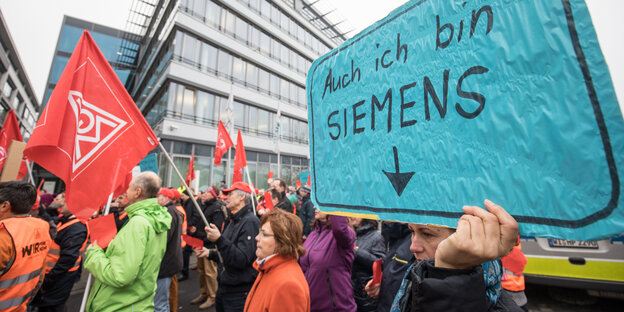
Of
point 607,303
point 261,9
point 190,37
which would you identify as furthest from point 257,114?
point 607,303

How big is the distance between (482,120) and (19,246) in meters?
3.36

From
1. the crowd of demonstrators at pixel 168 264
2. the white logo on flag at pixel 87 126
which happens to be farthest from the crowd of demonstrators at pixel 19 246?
the crowd of demonstrators at pixel 168 264

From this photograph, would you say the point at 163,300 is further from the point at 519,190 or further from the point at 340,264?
the point at 519,190

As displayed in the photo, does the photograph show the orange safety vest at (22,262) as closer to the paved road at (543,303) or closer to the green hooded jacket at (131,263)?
the green hooded jacket at (131,263)

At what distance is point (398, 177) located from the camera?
3.70 feet

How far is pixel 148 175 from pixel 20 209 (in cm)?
107

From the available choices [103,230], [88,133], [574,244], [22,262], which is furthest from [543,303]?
[22,262]

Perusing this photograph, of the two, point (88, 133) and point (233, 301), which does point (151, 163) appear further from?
point (233, 301)

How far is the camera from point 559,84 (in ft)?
2.52

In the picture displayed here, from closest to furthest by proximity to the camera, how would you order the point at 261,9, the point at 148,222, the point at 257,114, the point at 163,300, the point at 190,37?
the point at 148,222, the point at 163,300, the point at 190,37, the point at 257,114, the point at 261,9

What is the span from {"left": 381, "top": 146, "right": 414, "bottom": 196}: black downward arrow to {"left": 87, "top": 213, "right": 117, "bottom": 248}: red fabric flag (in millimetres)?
2173

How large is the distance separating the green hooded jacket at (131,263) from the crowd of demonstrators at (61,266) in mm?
1251

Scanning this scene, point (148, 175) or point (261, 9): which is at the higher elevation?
point (261, 9)

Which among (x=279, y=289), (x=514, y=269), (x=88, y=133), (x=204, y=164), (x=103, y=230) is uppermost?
(x=204, y=164)
